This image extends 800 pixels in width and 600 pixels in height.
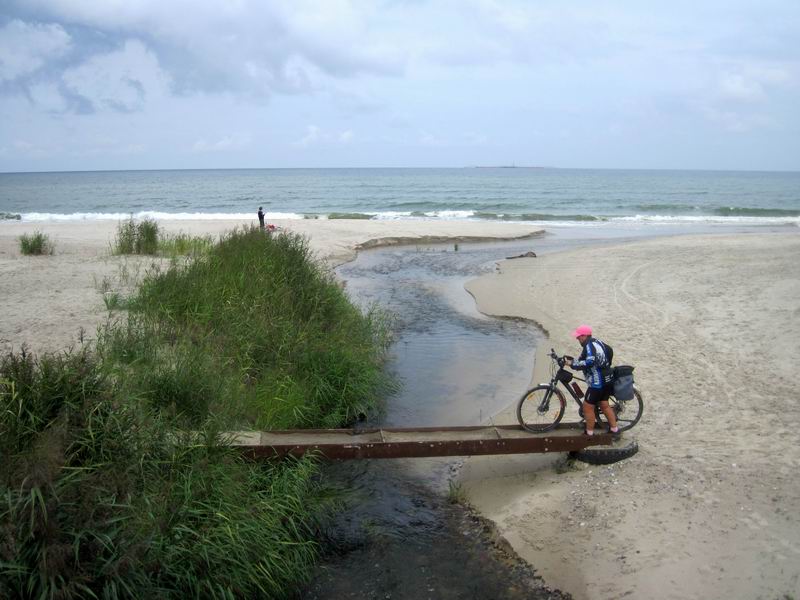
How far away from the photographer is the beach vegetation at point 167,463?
13.3 ft

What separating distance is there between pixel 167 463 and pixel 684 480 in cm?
495

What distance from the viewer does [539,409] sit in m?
7.38

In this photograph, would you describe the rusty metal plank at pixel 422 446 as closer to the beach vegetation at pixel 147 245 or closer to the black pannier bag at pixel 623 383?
the black pannier bag at pixel 623 383

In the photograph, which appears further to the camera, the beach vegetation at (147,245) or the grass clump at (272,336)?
the beach vegetation at (147,245)

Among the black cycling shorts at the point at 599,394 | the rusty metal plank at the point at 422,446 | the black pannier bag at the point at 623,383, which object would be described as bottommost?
the rusty metal plank at the point at 422,446

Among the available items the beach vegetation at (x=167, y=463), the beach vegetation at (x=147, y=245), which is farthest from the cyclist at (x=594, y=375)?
the beach vegetation at (x=147, y=245)

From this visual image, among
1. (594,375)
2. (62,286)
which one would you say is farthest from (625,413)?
(62,286)

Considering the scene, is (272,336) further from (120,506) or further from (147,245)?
(147,245)

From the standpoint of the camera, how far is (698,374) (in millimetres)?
9523

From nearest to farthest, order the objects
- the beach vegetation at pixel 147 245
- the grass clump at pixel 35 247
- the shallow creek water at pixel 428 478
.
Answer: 1. the shallow creek water at pixel 428 478
2. the beach vegetation at pixel 147 245
3. the grass clump at pixel 35 247

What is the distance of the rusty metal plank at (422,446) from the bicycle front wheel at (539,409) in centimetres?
23

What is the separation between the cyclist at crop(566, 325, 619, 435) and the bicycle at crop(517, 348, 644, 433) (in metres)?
0.15

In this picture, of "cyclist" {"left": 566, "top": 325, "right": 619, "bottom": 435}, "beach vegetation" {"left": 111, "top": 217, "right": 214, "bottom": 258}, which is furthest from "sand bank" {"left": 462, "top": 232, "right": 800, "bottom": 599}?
"beach vegetation" {"left": 111, "top": 217, "right": 214, "bottom": 258}

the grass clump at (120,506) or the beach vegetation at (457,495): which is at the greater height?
the grass clump at (120,506)
